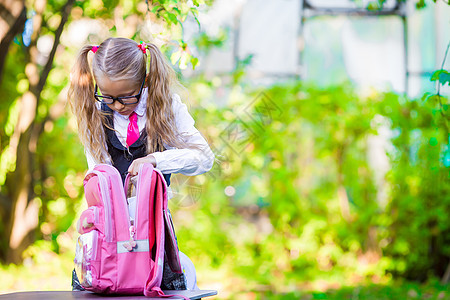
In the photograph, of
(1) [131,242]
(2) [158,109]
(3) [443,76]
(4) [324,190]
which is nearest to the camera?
(1) [131,242]

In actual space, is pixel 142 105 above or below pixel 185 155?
above

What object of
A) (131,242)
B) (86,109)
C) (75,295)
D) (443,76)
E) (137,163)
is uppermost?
(443,76)

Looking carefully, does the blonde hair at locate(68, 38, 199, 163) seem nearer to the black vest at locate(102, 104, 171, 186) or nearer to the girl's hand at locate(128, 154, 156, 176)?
the black vest at locate(102, 104, 171, 186)

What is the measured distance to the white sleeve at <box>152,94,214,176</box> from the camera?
1.92m

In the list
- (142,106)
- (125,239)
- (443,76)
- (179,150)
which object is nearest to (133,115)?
(142,106)

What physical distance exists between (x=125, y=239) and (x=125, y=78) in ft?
1.94

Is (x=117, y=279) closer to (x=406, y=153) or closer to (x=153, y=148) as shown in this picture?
(x=153, y=148)

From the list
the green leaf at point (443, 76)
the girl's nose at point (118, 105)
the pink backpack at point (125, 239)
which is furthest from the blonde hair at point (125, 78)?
the green leaf at point (443, 76)

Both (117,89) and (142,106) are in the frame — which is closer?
(117,89)

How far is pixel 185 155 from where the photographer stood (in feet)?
6.41

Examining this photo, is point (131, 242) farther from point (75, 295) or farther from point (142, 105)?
point (142, 105)

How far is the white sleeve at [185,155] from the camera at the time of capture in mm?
1920

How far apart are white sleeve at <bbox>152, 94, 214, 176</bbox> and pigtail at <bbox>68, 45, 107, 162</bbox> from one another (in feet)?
0.97

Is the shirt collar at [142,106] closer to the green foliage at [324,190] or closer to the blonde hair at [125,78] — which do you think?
the blonde hair at [125,78]
